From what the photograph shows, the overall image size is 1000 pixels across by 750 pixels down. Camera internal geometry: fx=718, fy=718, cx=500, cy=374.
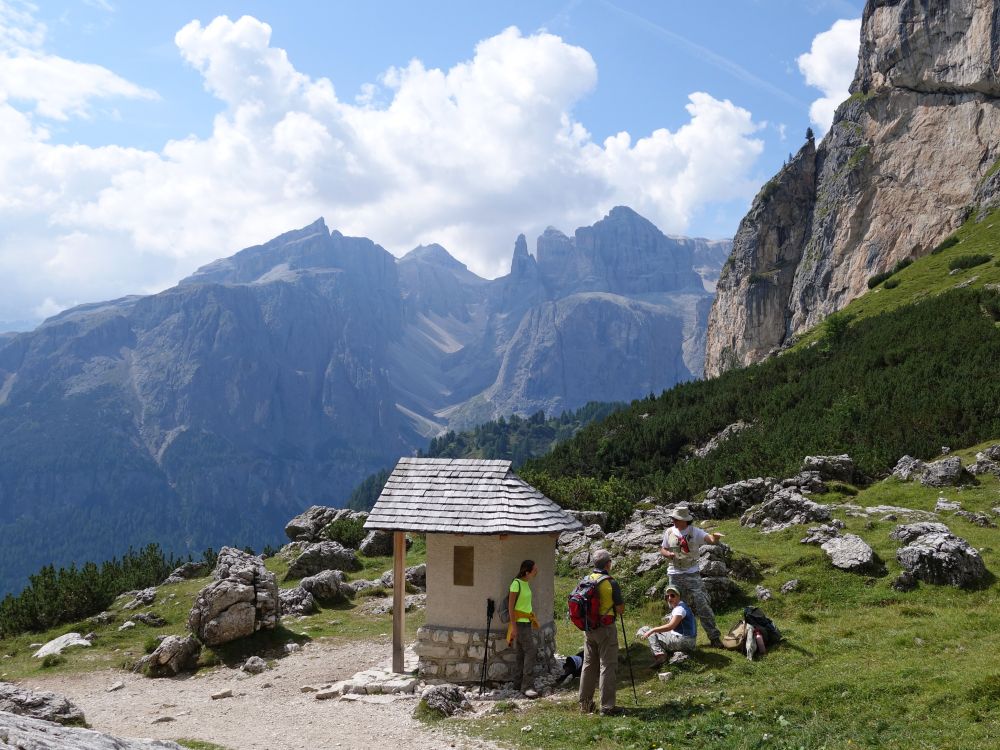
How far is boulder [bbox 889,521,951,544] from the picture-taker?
19334 millimetres

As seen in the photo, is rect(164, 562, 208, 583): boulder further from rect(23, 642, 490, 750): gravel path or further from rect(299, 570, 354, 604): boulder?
rect(23, 642, 490, 750): gravel path

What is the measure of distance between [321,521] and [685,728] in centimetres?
3547

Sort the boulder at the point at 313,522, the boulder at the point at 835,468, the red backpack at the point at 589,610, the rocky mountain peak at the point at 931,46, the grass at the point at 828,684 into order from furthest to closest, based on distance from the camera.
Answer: the rocky mountain peak at the point at 931,46 < the boulder at the point at 313,522 < the boulder at the point at 835,468 < the red backpack at the point at 589,610 < the grass at the point at 828,684

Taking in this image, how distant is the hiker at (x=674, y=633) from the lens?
14.8 metres

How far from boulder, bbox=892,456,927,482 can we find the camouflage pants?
1813 centimetres

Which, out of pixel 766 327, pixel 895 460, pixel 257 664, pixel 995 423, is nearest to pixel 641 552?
pixel 257 664

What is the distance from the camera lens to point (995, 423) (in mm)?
31031

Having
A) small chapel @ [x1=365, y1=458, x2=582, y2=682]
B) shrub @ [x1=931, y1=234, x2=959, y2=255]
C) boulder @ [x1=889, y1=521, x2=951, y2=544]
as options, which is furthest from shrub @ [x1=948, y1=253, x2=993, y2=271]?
small chapel @ [x1=365, y1=458, x2=582, y2=682]

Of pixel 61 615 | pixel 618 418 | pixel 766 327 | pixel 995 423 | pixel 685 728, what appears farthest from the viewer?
pixel 766 327

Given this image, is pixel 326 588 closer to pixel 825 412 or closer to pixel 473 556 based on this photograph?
pixel 473 556

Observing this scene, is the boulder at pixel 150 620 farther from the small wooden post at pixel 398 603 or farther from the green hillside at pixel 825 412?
the green hillside at pixel 825 412

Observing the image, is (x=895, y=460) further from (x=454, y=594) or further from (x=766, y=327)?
(x=766, y=327)

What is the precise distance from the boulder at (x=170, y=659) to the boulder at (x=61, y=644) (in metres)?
4.19

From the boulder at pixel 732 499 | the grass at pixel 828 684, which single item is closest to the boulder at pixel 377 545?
the boulder at pixel 732 499
